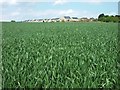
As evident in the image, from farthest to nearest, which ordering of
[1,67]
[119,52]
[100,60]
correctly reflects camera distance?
[119,52]
[100,60]
[1,67]

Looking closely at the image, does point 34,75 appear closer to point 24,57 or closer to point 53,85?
point 53,85

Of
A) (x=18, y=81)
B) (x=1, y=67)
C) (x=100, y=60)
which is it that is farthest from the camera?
(x=100, y=60)

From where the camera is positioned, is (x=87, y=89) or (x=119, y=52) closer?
(x=87, y=89)

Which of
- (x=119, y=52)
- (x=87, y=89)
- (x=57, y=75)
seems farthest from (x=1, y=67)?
(x=119, y=52)

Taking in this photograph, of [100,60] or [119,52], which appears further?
[119,52]

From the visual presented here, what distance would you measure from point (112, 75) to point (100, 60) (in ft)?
5.26

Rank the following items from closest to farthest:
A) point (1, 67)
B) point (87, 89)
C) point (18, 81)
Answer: point (87, 89)
point (18, 81)
point (1, 67)

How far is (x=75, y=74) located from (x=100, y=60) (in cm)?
185

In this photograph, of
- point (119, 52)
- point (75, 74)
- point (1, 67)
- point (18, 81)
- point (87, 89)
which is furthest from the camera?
point (119, 52)

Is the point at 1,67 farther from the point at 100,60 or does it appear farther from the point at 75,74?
the point at 100,60

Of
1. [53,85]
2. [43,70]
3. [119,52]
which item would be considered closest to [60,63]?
[43,70]

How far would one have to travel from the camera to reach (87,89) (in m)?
5.80

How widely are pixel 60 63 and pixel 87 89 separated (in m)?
1.98

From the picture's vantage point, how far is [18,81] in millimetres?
6273
